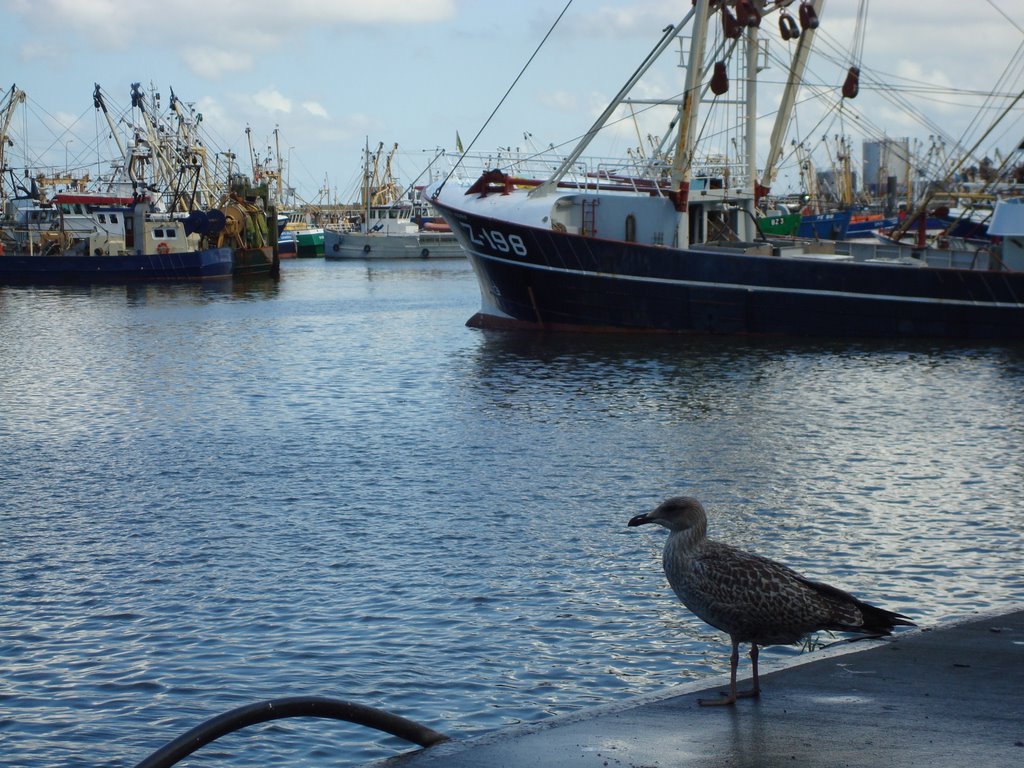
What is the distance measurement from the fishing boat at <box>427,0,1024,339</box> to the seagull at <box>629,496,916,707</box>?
31.7 m

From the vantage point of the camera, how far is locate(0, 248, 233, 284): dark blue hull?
79.6 metres

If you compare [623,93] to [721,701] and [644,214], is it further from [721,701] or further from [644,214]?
[721,701]

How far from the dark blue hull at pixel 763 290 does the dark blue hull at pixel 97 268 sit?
44.2 metres

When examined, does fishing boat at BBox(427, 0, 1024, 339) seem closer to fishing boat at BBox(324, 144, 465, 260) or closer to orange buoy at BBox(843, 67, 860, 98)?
orange buoy at BBox(843, 67, 860, 98)

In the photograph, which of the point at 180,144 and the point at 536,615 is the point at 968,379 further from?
the point at 180,144

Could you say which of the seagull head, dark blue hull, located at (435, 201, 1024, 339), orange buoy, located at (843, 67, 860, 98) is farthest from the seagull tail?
orange buoy, located at (843, 67, 860, 98)

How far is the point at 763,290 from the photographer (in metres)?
40.2

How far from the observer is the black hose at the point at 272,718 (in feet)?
20.6

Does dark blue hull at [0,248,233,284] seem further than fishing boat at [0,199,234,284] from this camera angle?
No

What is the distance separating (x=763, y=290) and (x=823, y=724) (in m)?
33.3

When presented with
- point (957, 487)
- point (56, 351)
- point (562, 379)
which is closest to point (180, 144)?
point (56, 351)

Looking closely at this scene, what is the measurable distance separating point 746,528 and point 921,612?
13.4 ft

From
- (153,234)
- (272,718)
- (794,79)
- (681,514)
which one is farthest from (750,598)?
(153,234)

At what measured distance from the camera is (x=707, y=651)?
11.7 m
